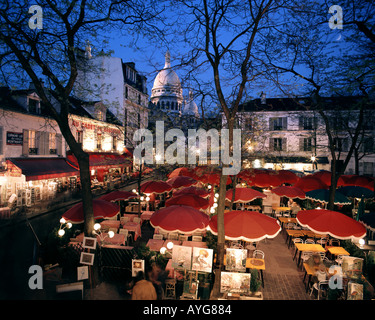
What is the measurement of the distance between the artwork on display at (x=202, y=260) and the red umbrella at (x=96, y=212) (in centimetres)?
408

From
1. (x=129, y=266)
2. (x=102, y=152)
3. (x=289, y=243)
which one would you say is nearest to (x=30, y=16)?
(x=129, y=266)

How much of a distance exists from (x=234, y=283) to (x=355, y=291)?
2.99m

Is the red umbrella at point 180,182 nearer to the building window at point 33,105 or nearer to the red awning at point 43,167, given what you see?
the red awning at point 43,167

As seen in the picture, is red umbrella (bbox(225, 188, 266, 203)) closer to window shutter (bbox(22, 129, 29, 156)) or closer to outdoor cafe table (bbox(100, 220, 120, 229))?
outdoor cafe table (bbox(100, 220, 120, 229))

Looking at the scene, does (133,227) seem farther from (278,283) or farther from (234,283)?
(278,283)

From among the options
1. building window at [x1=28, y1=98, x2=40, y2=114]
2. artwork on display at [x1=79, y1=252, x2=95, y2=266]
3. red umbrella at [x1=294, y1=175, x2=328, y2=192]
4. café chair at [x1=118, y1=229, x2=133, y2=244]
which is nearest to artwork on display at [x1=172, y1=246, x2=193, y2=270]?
artwork on display at [x1=79, y1=252, x2=95, y2=266]

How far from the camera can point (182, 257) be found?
6496 millimetres

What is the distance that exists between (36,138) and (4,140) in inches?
122

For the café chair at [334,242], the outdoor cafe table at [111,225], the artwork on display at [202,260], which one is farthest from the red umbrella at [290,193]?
the outdoor cafe table at [111,225]

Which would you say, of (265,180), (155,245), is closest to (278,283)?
(155,245)

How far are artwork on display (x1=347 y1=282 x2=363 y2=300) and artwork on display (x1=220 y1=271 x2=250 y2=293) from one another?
2519 mm

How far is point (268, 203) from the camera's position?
15.7 m

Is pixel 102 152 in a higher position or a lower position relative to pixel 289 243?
higher
